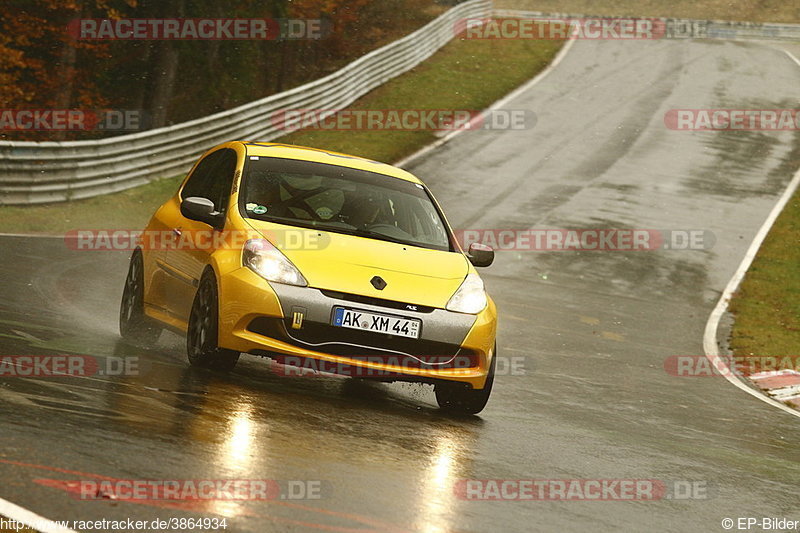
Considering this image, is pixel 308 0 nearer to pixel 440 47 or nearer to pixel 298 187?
pixel 440 47

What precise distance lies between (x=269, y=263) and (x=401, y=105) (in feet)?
81.8

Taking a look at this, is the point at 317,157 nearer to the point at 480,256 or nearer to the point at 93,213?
the point at 480,256

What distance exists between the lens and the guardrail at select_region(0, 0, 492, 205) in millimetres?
19984

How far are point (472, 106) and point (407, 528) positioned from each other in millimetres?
29417

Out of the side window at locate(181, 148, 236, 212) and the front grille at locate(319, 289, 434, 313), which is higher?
the side window at locate(181, 148, 236, 212)

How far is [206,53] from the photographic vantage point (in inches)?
1564

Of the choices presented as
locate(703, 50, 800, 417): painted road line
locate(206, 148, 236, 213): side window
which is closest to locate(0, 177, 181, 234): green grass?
locate(206, 148, 236, 213): side window

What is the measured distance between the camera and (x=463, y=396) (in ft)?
29.7

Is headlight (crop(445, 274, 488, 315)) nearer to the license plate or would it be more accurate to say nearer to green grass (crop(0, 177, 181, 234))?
the license plate

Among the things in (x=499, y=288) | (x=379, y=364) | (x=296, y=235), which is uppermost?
(x=296, y=235)

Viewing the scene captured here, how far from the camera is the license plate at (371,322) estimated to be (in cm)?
830

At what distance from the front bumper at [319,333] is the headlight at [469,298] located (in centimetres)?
14

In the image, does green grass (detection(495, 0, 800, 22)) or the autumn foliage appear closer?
the autumn foliage

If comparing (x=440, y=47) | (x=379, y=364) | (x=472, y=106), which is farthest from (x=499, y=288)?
(x=440, y=47)
